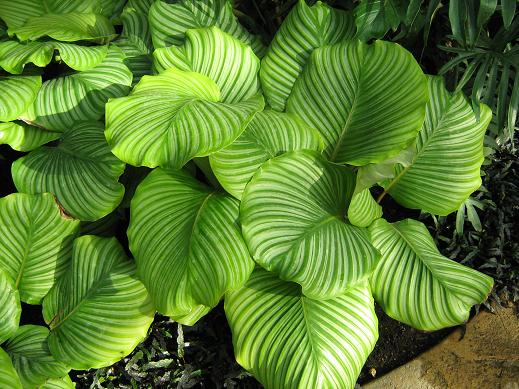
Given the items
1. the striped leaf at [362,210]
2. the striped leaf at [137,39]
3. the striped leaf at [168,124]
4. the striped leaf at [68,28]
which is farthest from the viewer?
the striped leaf at [137,39]

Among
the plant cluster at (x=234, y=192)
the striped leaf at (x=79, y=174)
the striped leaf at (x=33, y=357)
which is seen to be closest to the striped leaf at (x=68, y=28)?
the plant cluster at (x=234, y=192)

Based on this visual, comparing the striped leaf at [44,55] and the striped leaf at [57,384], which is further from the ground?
the striped leaf at [44,55]

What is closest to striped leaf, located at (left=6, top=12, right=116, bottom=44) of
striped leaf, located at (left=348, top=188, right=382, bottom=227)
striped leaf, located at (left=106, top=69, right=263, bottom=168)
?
striped leaf, located at (left=106, top=69, right=263, bottom=168)

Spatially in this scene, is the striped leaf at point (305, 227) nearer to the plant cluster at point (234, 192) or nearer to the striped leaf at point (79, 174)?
the plant cluster at point (234, 192)

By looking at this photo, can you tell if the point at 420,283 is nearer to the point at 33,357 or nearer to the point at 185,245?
the point at 185,245

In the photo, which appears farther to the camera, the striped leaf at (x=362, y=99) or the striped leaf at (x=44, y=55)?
the striped leaf at (x=44, y=55)

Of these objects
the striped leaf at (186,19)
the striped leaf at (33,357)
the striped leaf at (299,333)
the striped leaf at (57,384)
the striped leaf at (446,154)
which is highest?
the striped leaf at (186,19)

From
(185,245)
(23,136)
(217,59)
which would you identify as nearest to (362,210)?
(185,245)

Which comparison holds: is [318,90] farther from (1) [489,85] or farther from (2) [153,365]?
(2) [153,365]
